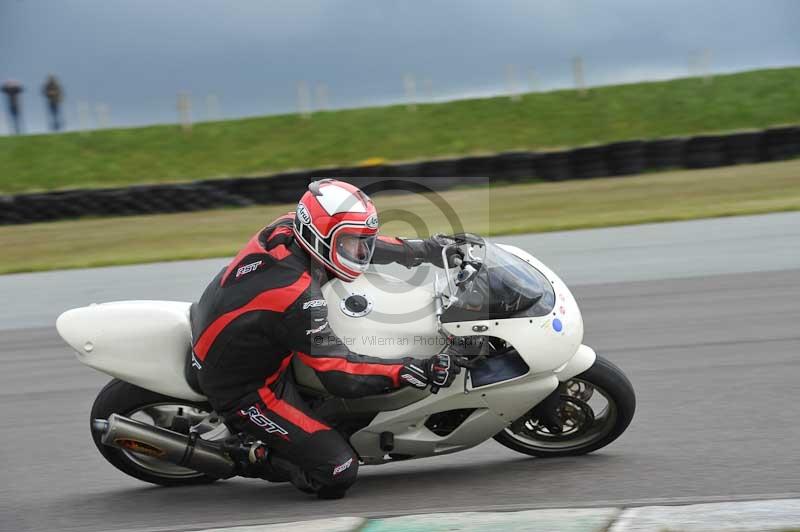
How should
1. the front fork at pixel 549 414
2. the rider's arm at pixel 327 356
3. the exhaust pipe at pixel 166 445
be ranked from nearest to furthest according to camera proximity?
the rider's arm at pixel 327 356 → the exhaust pipe at pixel 166 445 → the front fork at pixel 549 414

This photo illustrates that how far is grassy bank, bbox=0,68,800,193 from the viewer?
81.1 feet

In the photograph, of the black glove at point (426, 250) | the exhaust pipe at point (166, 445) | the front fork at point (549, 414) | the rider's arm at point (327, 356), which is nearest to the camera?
the rider's arm at point (327, 356)

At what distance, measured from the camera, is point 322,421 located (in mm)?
4656

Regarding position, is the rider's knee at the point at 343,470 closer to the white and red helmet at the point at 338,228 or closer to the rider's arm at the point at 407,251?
the white and red helmet at the point at 338,228

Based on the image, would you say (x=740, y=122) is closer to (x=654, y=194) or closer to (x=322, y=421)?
(x=654, y=194)

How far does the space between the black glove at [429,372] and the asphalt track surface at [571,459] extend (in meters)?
0.57

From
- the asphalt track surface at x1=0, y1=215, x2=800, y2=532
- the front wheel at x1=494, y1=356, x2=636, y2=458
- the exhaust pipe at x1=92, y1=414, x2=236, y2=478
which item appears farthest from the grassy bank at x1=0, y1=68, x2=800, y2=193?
the exhaust pipe at x1=92, y1=414, x2=236, y2=478

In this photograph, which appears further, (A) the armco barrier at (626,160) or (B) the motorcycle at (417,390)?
(A) the armco barrier at (626,160)

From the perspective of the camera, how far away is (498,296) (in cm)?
450

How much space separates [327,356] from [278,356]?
0.30 metres

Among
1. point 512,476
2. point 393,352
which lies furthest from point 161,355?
point 512,476

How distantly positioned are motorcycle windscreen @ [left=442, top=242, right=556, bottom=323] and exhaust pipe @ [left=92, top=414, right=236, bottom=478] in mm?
1287

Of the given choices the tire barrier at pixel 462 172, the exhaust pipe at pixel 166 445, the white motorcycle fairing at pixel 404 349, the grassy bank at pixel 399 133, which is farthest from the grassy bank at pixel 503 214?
the exhaust pipe at pixel 166 445

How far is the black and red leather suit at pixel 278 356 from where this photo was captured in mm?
4359
